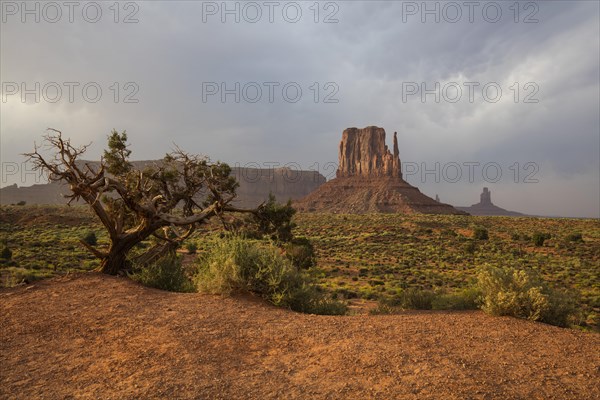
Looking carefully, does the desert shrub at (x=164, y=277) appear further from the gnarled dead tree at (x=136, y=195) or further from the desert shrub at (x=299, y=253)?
the desert shrub at (x=299, y=253)

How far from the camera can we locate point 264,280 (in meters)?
9.05

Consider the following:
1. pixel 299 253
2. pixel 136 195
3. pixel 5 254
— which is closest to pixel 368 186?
pixel 299 253

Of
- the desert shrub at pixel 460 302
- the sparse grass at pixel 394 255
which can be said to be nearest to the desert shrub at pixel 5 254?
the sparse grass at pixel 394 255

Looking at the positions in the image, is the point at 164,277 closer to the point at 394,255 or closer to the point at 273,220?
the point at 273,220

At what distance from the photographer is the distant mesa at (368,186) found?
114 m

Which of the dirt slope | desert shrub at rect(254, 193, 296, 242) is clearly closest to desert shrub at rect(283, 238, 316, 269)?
desert shrub at rect(254, 193, 296, 242)

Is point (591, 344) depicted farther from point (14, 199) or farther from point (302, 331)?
point (14, 199)

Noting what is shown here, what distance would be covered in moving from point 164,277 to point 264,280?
3.48 meters

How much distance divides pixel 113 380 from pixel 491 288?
760cm

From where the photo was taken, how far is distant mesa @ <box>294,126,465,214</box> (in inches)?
4491

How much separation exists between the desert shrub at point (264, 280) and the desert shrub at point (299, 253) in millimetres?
12176

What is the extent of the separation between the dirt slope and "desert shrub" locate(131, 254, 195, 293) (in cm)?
227

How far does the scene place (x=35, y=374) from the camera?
502cm

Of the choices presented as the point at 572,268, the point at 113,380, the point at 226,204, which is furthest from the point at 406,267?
the point at 113,380
